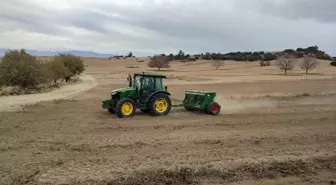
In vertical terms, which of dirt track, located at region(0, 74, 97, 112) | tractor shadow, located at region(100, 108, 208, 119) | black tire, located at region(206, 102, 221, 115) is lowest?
dirt track, located at region(0, 74, 97, 112)

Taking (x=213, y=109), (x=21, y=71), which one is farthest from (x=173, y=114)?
(x=21, y=71)

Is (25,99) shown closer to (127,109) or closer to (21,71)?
(21,71)

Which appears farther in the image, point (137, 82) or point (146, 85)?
point (137, 82)

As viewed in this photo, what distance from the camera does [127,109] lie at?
45.3ft

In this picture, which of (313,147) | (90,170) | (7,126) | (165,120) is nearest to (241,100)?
(165,120)

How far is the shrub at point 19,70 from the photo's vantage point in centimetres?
2741

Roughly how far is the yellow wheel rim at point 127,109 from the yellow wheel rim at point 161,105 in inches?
43.0

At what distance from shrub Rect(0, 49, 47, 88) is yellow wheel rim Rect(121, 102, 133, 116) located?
54.9 feet

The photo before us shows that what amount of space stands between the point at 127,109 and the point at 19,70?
55.8ft

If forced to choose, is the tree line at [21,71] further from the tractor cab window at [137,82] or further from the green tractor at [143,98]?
the tractor cab window at [137,82]

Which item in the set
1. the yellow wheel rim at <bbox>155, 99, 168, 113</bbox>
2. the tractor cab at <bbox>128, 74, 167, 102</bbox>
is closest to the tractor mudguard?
the tractor cab at <bbox>128, 74, 167, 102</bbox>

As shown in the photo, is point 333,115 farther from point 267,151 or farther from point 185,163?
point 185,163

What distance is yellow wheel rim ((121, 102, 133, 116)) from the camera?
541 inches

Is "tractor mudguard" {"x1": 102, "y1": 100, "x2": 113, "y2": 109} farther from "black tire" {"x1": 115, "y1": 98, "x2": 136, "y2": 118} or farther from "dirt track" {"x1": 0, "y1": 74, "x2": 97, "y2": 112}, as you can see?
"dirt track" {"x1": 0, "y1": 74, "x2": 97, "y2": 112}
